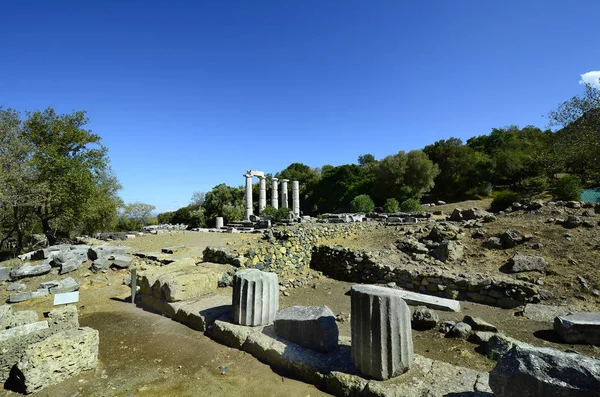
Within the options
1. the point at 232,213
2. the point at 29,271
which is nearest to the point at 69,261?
the point at 29,271

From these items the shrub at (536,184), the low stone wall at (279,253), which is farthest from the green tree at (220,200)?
the shrub at (536,184)

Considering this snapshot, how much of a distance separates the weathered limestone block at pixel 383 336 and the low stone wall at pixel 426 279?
17.5ft

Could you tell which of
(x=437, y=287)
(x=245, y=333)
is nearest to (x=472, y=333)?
(x=437, y=287)

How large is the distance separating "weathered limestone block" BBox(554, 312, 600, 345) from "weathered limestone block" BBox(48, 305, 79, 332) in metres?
8.08

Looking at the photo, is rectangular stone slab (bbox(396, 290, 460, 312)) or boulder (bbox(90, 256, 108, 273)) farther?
boulder (bbox(90, 256, 108, 273))

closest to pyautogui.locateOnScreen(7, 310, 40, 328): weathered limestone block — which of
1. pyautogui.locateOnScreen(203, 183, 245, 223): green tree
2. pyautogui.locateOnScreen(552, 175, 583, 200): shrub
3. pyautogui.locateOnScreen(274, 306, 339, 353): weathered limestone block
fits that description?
pyautogui.locateOnScreen(274, 306, 339, 353): weathered limestone block

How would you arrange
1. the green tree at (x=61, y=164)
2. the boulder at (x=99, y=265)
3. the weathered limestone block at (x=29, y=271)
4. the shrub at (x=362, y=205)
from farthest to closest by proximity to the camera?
1. the shrub at (x=362, y=205)
2. the green tree at (x=61, y=164)
3. the boulder at (x=99, y=265)
4. the weathered limestone block at (x=29, y=271)

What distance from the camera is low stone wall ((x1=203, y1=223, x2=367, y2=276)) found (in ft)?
31.4

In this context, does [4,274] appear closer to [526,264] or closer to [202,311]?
[202,311]

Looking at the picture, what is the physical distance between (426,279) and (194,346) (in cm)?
638

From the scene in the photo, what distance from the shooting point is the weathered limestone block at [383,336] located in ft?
10.7

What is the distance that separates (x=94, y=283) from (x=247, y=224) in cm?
1344

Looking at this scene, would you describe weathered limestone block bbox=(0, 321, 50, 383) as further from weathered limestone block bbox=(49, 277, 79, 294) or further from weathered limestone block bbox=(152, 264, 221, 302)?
weathered limestone block bbox=(49, 277, 79, 294)

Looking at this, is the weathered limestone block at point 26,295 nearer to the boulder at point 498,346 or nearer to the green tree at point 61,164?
the green tree at point 61,164
